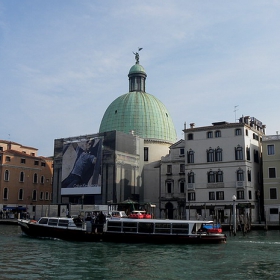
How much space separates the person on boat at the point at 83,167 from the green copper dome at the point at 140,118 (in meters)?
8.57

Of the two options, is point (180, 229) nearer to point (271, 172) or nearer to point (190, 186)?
point (190, 186)

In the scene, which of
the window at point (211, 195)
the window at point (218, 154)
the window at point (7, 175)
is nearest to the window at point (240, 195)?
the window at point (211, 195)

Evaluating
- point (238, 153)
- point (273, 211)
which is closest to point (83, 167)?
point (238, 153)

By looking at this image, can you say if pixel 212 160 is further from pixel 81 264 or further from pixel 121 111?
pixel 81 264

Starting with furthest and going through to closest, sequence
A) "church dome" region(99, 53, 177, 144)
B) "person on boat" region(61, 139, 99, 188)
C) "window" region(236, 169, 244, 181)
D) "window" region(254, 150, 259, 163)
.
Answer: "church dome" region(99, 53, 177, 144), "person on boat" region(61, 139, 99, 188), "window" region(254, 150, 259, 163), "window" region(236, 169, 244, 181)

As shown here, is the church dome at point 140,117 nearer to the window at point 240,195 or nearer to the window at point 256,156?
the window at point 256,156

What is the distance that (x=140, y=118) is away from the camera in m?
67.9

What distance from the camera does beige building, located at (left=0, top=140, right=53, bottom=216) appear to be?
66125 mm

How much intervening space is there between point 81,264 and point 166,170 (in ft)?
129

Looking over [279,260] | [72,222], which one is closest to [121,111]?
[72,222]

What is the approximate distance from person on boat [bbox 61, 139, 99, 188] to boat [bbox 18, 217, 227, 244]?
26286mm

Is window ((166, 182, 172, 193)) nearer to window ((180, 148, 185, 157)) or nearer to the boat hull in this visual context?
window ((180, 148, 185, 157))

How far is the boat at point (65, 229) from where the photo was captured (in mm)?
31075

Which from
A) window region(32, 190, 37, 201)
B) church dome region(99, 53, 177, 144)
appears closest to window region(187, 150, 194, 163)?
church dome region(99, 53, 177, 144)
